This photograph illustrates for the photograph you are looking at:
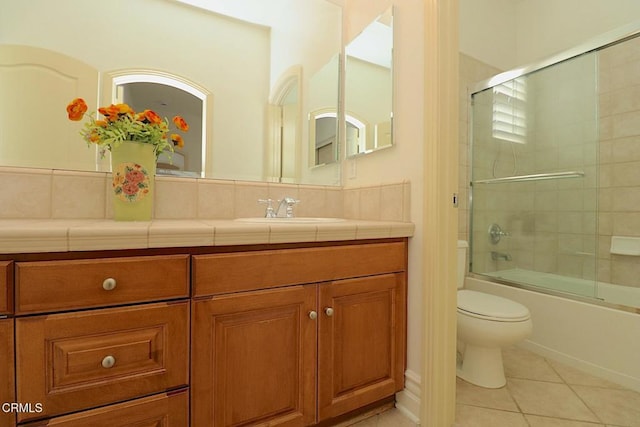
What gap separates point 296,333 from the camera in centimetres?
101

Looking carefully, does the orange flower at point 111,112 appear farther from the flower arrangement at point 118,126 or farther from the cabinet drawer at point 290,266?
the cabinet drawer at point 290,266

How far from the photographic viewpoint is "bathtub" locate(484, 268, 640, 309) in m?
1.86

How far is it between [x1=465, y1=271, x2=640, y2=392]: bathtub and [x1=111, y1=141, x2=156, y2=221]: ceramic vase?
2268mm

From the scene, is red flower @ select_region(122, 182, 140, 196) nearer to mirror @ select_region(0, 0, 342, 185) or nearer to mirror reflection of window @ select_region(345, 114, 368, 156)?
mirror @ select_region(0, 0, 342, 185)

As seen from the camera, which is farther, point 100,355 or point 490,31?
Result: point 490,31

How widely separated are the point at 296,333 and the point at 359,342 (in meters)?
0.28

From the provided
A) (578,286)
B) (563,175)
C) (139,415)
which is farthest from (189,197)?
(563,175)

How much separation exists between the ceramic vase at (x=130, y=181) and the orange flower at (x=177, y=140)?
0.77 feet

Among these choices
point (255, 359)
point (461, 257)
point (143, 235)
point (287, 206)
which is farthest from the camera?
point (461, 257)

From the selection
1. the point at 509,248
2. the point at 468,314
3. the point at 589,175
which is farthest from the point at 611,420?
the point at 589,175

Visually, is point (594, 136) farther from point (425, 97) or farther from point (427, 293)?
point (427, 293)

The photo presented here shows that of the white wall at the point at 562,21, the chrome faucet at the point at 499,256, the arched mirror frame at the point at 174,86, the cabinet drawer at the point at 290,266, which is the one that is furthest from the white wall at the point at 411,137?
the white wall at the point at 562,21

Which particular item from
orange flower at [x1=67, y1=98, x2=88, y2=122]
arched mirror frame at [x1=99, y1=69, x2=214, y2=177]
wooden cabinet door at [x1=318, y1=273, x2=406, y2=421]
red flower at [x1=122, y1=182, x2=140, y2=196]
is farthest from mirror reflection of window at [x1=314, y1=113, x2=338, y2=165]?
orange flower at [x1=67, y1=98, x2=88, y2=122]

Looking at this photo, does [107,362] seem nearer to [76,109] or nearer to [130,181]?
[130,181]
